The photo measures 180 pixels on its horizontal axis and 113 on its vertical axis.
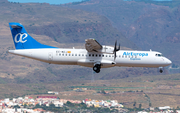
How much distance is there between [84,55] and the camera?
65312mm

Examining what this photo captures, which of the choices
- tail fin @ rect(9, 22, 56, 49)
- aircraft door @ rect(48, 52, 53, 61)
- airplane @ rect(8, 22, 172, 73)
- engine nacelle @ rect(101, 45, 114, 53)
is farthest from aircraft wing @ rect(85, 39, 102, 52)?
tail fin @ rect(9, 22, 56, 49)

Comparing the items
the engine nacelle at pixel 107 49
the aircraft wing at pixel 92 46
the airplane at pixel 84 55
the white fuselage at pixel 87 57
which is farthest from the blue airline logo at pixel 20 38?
the engine nacelle at pixel 107 49

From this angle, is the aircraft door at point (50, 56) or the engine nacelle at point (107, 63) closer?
the engine nacelle at point (107, 63)

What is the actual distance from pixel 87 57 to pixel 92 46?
330cm

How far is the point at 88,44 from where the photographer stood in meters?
62.0

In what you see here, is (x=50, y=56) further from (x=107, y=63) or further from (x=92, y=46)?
(x=107, y=63)

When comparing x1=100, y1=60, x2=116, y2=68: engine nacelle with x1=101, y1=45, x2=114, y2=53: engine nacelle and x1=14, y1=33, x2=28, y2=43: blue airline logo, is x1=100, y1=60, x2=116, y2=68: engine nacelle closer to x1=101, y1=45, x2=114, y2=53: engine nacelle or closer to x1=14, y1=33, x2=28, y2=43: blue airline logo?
x1=101, y1=45, x2=114, y2=53: engine nacelle

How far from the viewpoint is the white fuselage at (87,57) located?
65250 millimetres


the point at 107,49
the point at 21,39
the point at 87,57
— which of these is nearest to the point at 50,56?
the point at 21,39

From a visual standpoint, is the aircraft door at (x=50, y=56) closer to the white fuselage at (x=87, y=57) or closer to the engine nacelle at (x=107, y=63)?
the white fuselage at (x=87, y=57)

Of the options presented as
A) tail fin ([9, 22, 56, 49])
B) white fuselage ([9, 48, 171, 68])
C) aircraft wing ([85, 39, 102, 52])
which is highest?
tail fin ([9, 22, 56, 49])

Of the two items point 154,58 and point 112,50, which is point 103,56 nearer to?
point 112,50

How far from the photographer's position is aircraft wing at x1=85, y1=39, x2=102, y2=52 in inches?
2400

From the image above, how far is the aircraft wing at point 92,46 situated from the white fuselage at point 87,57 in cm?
119
